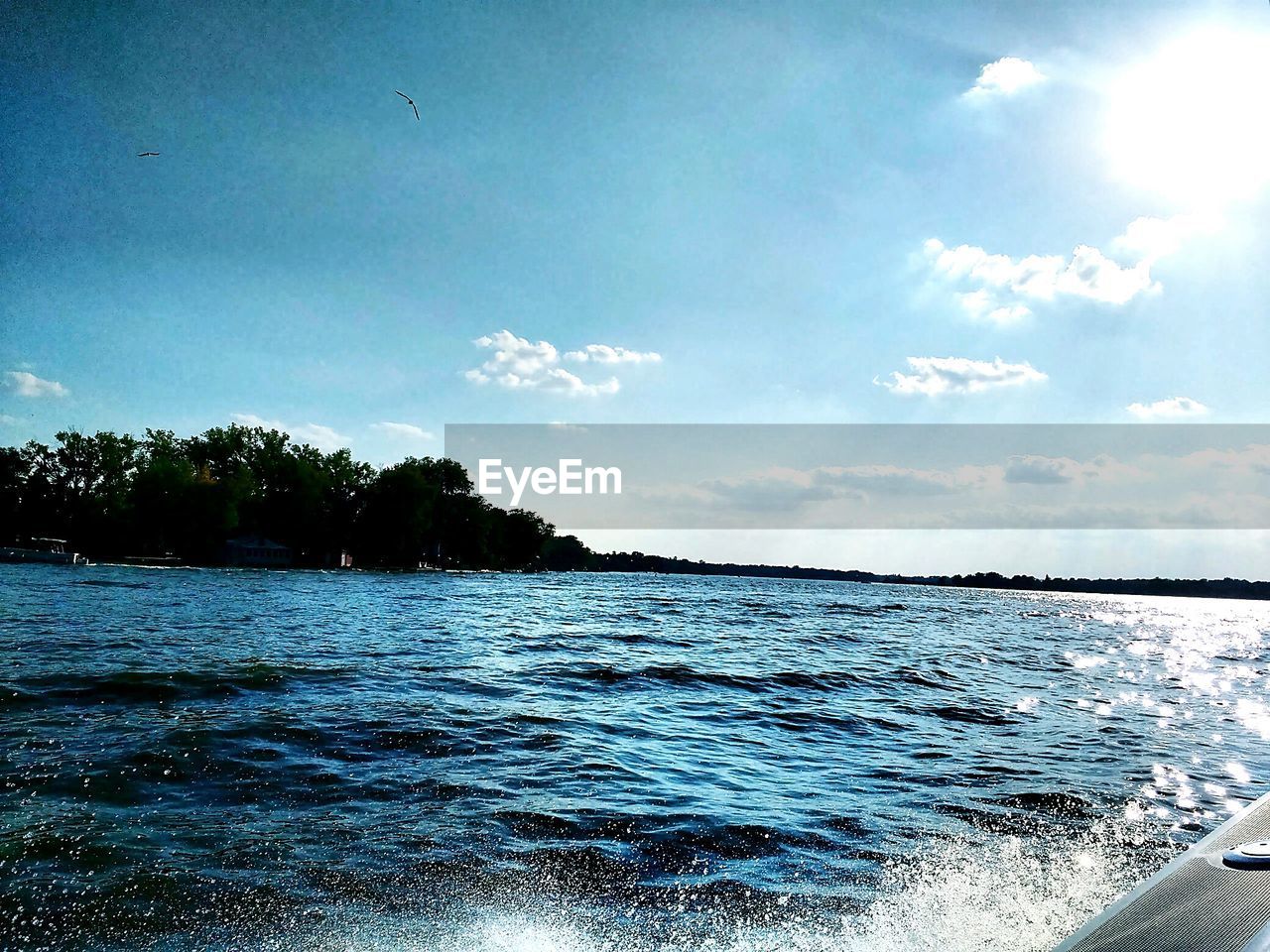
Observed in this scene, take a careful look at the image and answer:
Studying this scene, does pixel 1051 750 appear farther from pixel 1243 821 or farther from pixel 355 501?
pixel 355 501

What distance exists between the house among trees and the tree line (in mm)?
1971

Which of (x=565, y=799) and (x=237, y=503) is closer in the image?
(x=565, y=799)

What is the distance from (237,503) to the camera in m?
98.0

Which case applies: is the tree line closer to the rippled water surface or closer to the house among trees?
the house among trees

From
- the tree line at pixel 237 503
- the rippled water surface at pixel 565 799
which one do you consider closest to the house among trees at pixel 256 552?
the tree line at pixel 237 503

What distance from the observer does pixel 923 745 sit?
34.1 ft

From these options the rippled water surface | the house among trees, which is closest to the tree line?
the house among trees

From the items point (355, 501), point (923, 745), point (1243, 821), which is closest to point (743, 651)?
point (923, 745)

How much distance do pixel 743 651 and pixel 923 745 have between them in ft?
37.6

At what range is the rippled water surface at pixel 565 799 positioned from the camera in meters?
4.61

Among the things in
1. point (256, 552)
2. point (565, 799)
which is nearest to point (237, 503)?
point (256, 552)

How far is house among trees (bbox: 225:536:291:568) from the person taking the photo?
327ft

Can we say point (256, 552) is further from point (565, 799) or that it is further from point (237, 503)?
point (565, 799)

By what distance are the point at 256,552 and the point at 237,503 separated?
8.85 m
